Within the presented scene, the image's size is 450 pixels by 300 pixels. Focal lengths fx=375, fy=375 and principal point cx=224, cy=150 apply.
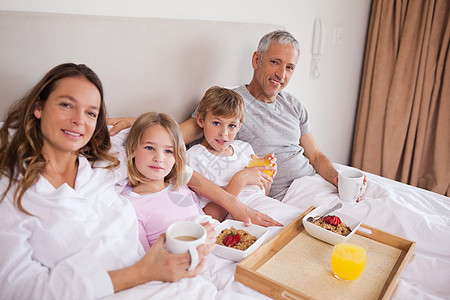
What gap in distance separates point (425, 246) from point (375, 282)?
0.43 metres

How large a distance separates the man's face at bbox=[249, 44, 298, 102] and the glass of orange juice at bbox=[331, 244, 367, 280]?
107 centimetres

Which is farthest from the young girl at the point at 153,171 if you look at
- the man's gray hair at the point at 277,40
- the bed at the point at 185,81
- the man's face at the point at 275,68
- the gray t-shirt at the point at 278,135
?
the man's gray hair at the point at 277,40

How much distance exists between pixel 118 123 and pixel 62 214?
0.52m

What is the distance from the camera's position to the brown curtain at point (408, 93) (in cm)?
298

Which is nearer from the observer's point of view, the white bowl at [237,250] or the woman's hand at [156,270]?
the woman's hand at [156,270]

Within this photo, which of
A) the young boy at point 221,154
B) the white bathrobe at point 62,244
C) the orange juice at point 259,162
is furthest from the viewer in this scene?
the orange juice at point 259,162

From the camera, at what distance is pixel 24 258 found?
91 centimetres

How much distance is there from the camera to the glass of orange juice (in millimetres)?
1084

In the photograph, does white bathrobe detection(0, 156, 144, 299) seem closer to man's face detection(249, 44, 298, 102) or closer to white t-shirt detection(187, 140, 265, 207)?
white t-shirt detection(187, 140, 265, 207)

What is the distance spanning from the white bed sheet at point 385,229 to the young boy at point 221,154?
0.11m

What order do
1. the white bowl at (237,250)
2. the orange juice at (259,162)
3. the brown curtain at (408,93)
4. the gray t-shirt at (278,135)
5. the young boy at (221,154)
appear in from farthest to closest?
1. the brown curtain at (408,93)
2. the gray t-shirt at (278,135)
3. the orange juice at (259,162)
4. the young boy at (221,154)
5. the white bowl at (237,250)

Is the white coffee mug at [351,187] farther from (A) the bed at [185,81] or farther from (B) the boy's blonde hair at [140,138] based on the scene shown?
(B) the boy's blonde hair at [140,138]

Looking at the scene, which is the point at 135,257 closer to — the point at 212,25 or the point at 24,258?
the point at 24,258

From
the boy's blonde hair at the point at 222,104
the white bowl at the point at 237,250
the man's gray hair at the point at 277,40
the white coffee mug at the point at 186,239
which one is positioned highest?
the man's gray hair at the point at 277,40
